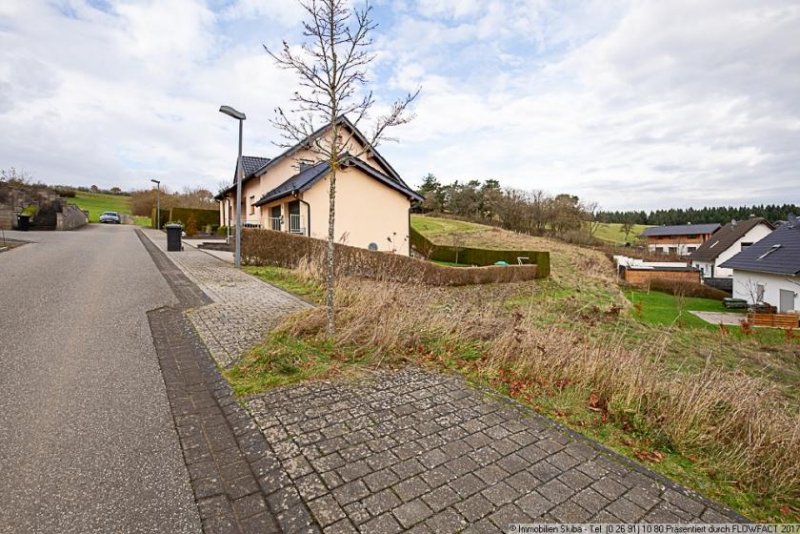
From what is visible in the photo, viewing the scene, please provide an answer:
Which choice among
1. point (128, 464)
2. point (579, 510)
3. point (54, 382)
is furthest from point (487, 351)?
point (54, 382)

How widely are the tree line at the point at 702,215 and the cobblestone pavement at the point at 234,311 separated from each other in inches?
3081

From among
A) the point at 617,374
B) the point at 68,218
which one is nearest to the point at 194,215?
the point at 68,218

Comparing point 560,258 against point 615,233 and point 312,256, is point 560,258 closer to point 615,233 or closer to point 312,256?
point 312,256

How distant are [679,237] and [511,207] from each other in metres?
41.5

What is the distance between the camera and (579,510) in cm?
241

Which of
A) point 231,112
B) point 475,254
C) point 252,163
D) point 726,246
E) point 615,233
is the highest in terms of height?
point 252,163

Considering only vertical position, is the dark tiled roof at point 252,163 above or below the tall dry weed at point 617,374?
above

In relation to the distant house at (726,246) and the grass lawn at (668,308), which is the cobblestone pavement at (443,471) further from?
the distant house at (726,246)

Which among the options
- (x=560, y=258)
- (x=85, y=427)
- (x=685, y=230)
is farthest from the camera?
(x=685, y=230)

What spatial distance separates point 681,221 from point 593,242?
189ft

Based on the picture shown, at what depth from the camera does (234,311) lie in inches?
277

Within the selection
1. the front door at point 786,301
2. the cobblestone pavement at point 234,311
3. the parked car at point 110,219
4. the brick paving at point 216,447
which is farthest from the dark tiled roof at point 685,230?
the parked car at point 110,219

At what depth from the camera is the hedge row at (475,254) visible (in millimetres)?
23234

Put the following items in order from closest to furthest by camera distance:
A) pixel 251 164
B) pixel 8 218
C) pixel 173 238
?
pixel 173 238
pixel 8 218
pixel 251 164
